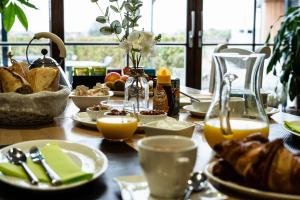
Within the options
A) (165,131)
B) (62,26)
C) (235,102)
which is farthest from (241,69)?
(62,26)

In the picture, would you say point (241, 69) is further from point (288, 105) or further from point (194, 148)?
point (288, 105)

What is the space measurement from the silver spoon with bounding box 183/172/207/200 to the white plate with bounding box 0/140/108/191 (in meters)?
0.19

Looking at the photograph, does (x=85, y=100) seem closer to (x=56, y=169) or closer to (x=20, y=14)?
(x=20, y=14)

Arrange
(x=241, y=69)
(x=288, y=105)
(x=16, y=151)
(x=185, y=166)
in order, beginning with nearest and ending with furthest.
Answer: (x=185, y=166), (x=16, y=151), (x=241, y=69), (x=288, y=105)

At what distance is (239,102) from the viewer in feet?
3.63

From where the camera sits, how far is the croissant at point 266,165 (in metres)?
0.76

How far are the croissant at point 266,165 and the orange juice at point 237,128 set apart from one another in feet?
0.72

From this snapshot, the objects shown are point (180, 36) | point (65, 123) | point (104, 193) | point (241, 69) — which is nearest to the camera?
point (104, 193)

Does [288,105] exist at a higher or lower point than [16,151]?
lower

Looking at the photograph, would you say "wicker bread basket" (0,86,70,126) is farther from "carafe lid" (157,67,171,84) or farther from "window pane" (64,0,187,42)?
"window pane" (64,0,187,42)

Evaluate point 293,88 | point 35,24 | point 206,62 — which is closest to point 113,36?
point 35,24

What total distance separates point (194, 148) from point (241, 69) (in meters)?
0.44

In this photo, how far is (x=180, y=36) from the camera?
4.69 m

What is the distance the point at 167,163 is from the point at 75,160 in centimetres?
37
